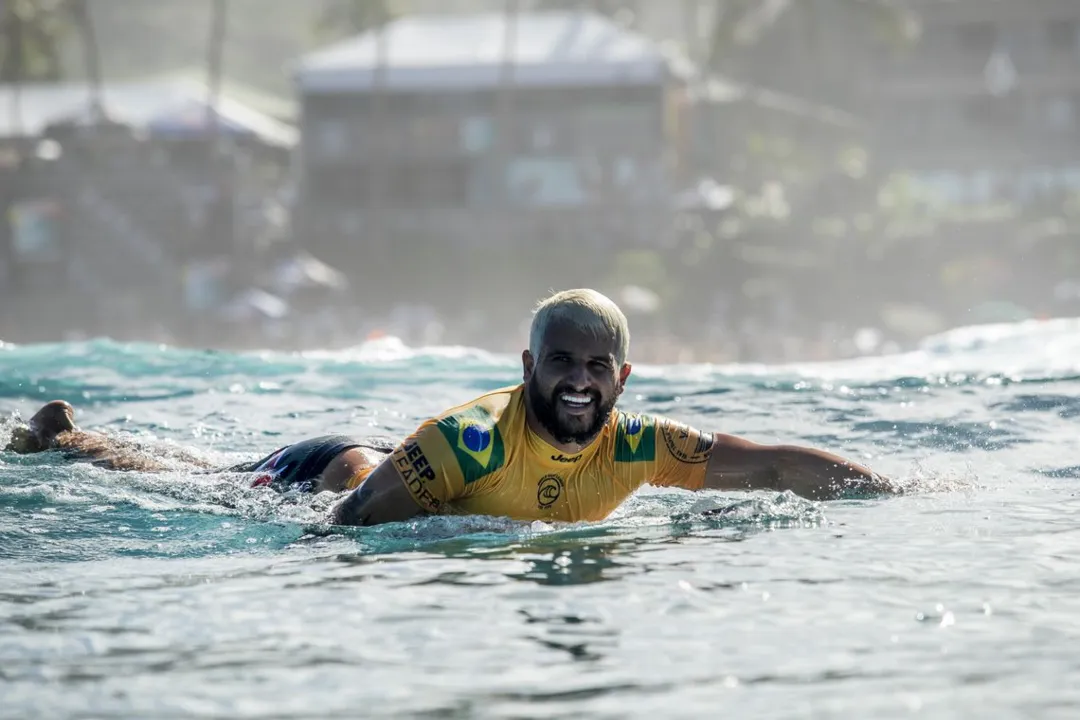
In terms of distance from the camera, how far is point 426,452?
267 inches

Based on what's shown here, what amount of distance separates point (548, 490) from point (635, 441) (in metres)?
0.53

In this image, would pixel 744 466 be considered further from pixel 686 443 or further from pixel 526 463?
pixel 526 463

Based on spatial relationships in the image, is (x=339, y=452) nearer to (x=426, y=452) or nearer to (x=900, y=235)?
(x=426, y=452)

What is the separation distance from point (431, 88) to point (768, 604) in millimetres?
42748

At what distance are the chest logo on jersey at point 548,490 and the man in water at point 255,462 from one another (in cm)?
122

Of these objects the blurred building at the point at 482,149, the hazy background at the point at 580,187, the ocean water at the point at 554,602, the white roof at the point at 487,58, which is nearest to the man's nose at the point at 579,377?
the ocean water at the point at 554,602

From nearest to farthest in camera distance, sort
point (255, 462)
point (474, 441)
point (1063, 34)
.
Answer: point (474, 441) → point (255, 462) → point (1063, 34)

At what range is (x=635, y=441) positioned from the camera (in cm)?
749

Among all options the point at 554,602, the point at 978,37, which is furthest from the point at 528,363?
the point at 978,37

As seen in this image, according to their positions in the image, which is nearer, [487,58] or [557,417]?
[557,417]

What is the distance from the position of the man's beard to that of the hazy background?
105ft

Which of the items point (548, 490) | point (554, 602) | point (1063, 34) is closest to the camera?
point (554, 602)

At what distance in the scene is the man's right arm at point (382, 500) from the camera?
6805mm

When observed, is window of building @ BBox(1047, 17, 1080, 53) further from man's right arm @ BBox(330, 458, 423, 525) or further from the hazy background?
man's right arm @ BBox(330, 458, 423, 525)
